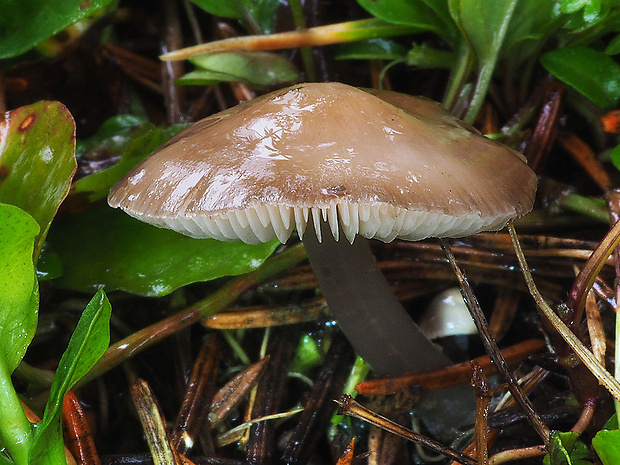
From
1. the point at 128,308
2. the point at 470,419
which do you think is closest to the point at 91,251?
the point at 128,308

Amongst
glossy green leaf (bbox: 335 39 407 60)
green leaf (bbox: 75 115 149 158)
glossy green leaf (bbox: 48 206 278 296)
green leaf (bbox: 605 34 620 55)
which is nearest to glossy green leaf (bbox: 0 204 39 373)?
glossy green leaf (bbox: 48 206 278 296)

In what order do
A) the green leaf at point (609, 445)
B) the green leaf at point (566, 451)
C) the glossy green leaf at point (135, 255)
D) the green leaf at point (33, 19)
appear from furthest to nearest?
1. the green leaf at point (33, 19)
2. the glossy green leaf at point (135, 255)
3. the green leaf at point (566, 451)
4. the green leaf at point (609, 445)

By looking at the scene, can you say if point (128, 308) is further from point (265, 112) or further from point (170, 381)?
point (265, 112)

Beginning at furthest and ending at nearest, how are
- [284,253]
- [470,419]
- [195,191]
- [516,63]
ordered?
[516,63] < [284,253] < [470,419] < [195,191]

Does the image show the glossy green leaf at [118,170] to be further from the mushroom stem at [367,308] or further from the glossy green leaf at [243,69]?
the mushroom stem at [367,308]

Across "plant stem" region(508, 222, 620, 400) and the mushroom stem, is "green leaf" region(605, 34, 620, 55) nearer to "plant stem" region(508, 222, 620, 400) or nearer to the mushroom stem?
"plant stem" region(508, 222, 620, 400)

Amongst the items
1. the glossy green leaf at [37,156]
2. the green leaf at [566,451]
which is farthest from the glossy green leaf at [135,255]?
the green leaf at [566,451]
